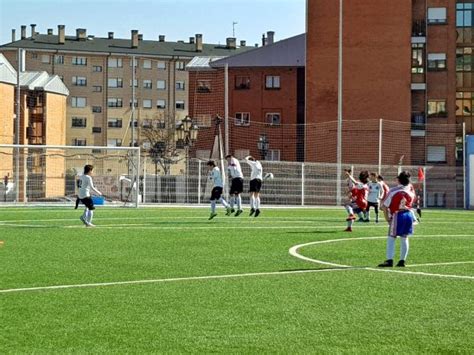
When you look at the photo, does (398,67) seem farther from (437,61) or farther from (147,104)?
(147,104)

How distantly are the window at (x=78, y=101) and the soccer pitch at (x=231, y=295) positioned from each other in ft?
346

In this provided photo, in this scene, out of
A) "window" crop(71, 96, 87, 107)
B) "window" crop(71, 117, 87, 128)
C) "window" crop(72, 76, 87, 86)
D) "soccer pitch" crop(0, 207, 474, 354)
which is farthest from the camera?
"window" crop(72, 76, 87, 86)

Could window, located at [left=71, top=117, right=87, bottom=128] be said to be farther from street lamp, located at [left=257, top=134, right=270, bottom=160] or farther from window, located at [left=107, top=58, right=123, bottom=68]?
street lamp, located at [left=257, top=134, right=270, bottom=160]

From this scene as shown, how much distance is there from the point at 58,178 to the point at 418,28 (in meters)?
30.5

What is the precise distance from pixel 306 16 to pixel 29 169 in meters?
28.3

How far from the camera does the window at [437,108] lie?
69938 millimetres

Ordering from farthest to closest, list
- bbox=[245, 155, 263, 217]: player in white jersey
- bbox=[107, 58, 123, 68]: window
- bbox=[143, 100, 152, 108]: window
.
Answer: bbox=[143, 100, 152, 108]: window → bbox=[107, 58, 123, 68]: window → bbox=[245, 155, 263, 217]: player in white jersey

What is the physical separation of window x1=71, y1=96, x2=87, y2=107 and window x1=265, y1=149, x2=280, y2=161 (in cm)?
5909

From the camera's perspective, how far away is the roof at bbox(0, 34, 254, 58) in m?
129

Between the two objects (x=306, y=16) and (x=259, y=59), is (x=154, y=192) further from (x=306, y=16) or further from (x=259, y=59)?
(x=259, y=59)

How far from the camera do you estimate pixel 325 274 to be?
575 inches

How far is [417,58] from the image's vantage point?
69750 mm

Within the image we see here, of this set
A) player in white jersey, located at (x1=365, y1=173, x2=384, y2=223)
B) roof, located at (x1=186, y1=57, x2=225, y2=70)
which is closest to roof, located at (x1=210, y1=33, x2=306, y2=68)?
roof, located at (x1=186, y1=57, x2=225, y2=70)

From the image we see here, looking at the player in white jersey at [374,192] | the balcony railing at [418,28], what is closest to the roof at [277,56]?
the balcony railing at [418,28]
